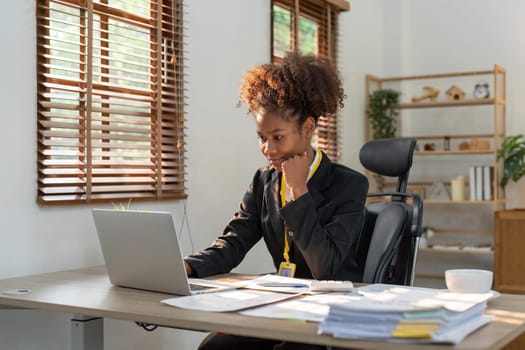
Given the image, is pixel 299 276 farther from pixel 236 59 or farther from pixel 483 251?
pixel 483 251

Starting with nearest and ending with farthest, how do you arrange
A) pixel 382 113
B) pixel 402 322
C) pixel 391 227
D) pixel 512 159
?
pixel 402 322 → pixel 391 227 → pixel 512 159 → pixel 382 113

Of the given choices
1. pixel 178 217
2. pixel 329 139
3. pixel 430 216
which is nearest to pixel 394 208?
pixel 178 217

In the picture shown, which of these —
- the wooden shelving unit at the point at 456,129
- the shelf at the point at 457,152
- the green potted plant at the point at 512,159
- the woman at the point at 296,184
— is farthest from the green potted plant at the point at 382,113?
the woman at the point at 296,184

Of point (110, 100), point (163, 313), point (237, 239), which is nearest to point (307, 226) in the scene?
point (237, 239)

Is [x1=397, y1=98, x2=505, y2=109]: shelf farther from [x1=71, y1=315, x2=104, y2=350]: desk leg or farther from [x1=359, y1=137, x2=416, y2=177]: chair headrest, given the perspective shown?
[x1=71, y1=315, x2=104, y2=350]: desk leg

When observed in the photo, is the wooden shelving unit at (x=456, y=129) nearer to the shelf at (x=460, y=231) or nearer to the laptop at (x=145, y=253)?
the shelf at (x=460, y=231)

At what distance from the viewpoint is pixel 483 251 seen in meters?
4.70

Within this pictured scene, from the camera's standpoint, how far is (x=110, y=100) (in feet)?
9.63

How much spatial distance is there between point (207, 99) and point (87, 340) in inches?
66.4

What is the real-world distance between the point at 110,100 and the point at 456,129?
3.00 meters

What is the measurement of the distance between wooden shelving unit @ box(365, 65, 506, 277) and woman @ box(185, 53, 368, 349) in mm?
2696

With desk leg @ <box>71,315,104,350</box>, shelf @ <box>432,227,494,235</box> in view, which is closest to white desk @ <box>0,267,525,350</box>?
desk leg @ <box>71,315,104,350</box>

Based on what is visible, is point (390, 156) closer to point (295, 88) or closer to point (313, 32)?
point (295, 88)

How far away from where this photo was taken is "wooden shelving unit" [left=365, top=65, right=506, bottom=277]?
4.84 m
